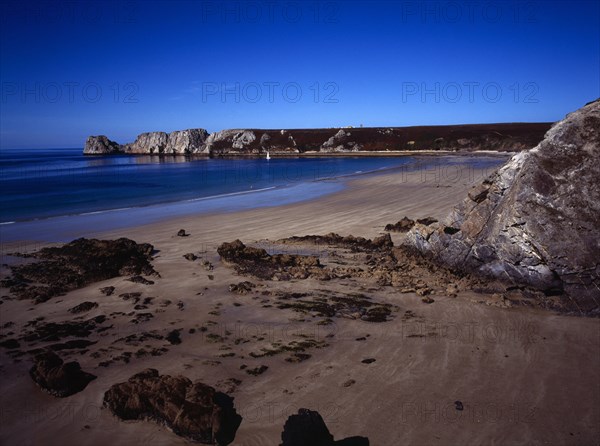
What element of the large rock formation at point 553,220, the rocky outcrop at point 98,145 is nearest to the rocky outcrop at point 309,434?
the large rock formation at point 553,220

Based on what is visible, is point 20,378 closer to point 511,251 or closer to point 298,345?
point 298,345

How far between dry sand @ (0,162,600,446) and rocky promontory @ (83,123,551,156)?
→ 2562 inches

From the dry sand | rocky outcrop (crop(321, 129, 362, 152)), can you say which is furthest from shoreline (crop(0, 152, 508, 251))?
rocky outcrop (crop(321, 129, 362, 152))

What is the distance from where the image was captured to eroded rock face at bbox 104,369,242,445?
12.4 ft

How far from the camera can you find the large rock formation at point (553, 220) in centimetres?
609

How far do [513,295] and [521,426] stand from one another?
324 cm

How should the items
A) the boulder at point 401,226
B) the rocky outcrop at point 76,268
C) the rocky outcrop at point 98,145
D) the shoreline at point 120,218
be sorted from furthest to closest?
the rocky outcrop at point 98,145, the shoreline at point 120,218, the boulder at point 401,226, the rocky outcrop at point 76,268

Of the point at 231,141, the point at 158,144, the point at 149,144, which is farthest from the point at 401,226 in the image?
the point at 149,144

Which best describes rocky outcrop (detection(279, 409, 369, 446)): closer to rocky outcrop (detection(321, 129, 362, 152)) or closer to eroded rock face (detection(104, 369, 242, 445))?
eroded rock face (detection(104, 369, 242, 445))

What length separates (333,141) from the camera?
Result: 98438 mm

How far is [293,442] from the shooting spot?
3.70 metres

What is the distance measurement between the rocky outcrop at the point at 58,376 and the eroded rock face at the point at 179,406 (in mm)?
538

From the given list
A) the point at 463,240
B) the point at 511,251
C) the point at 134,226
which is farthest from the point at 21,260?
the point at 511,251

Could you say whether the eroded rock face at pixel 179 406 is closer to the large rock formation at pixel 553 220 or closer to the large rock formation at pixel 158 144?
the large rock formation at pixel 553 220
